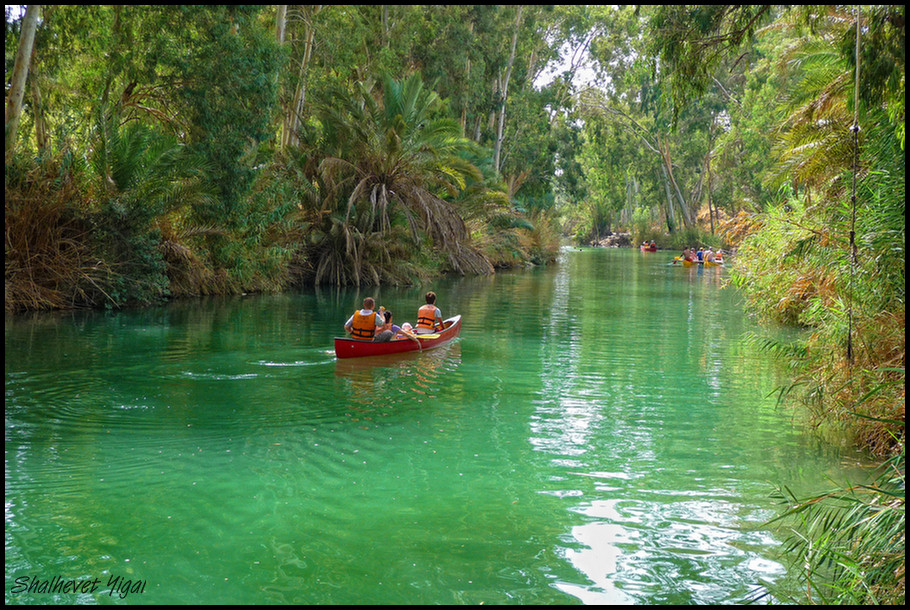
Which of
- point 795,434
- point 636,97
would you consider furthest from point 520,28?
point 795,434

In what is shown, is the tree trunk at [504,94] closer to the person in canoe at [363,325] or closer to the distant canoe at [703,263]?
the distant canoe at [703,263]

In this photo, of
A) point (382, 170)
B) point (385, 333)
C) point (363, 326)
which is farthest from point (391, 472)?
point (382, 170)

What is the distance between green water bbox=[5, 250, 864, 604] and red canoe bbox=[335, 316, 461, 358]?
243mm

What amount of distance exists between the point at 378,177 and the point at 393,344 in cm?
1570

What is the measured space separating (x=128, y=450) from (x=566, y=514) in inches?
172

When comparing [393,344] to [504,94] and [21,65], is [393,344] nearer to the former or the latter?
[21,65]

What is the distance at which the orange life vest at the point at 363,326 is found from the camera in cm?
1359

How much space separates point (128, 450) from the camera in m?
7.93

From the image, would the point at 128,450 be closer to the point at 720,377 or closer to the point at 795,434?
the point at 795,434

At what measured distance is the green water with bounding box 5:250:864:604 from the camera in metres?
5.29

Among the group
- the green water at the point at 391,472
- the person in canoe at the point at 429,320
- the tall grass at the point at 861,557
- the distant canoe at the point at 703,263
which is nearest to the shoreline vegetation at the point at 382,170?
the tall grass at the point at 861,557

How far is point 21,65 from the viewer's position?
54.0 ft

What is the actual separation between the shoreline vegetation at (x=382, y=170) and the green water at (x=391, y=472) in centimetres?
98

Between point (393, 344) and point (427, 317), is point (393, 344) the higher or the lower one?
the lower one
